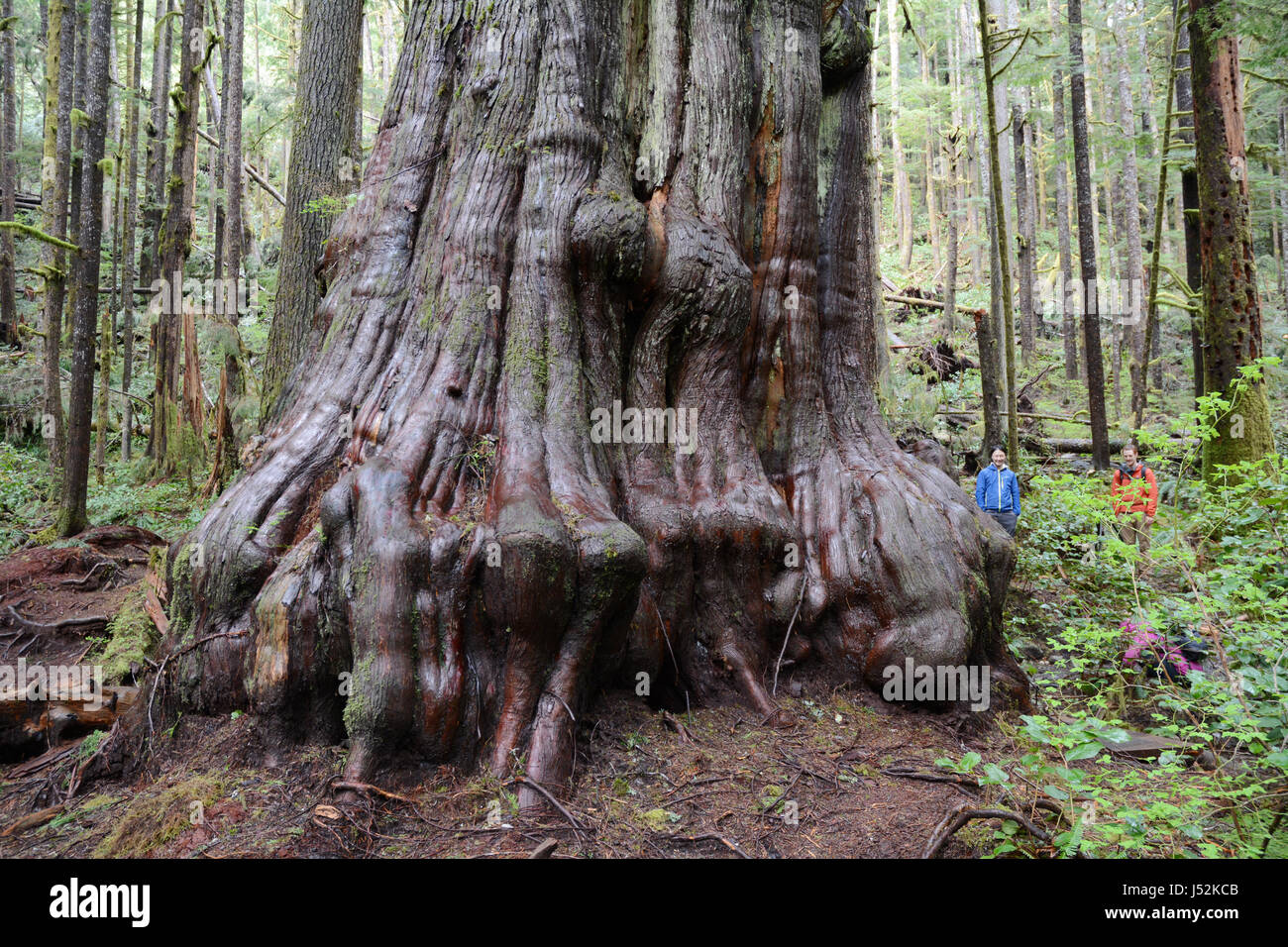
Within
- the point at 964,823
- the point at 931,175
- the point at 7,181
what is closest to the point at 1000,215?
the point at 964,823

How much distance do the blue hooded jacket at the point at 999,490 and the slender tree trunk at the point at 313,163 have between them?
23.4ft

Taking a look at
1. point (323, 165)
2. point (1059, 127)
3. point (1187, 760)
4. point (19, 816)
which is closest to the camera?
point (19, 816)

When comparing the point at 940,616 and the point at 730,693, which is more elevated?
the point at 940,616

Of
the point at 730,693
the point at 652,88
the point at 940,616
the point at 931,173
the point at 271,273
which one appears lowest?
the point at 730,693

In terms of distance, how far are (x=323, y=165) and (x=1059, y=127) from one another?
853 inches

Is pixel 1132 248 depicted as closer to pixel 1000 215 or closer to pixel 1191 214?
pixel 1191 214

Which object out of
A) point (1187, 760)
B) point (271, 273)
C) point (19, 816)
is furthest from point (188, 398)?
point (1187, 760)

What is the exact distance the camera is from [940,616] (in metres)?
4.79

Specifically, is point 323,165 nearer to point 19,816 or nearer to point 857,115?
point 857,115

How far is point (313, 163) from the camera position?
23.7ft

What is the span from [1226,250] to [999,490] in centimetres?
384

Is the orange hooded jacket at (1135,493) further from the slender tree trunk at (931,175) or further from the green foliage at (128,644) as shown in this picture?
the slender tree trunk at (931,175)

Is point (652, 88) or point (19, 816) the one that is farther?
point (652, 88)
